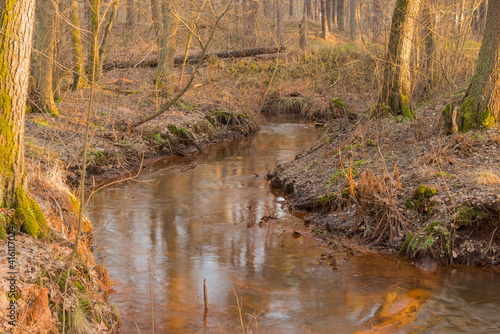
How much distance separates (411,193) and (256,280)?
3.23 metres

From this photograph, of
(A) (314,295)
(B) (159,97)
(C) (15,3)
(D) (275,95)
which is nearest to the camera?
(C) (15,3)

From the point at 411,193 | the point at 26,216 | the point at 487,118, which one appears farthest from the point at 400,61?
the point at 26,216

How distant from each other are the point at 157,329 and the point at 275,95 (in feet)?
64.4

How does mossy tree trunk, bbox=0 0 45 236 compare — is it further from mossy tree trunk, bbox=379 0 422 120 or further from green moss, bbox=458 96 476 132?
mossy tree trunk, bbox=379 0 422 120

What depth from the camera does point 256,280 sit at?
24.2 feet

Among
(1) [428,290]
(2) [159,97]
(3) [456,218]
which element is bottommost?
(1) [428,290]

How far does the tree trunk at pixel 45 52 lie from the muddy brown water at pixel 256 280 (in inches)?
161

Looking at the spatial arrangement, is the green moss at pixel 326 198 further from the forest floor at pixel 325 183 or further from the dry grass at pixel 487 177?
the dry grass at pixel 487 177

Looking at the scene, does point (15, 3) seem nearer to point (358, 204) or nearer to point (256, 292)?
point (256, 292)

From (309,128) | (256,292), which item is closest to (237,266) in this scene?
(256,292)

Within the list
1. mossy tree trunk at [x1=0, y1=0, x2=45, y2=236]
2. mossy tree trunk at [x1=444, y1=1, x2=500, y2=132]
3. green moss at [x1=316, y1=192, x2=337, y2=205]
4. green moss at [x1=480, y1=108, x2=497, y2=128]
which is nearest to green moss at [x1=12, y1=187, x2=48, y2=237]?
mossy tree trunk at [x1=0, y1=0, x2=45, y2=236]

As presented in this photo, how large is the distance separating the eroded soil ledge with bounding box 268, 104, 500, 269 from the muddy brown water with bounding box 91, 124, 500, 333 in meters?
0.39

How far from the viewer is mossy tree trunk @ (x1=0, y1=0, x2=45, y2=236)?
524 centimetres

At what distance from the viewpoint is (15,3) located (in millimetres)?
5266
